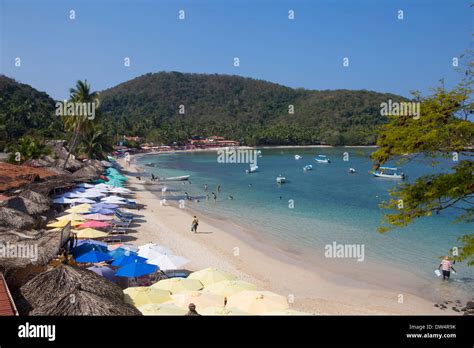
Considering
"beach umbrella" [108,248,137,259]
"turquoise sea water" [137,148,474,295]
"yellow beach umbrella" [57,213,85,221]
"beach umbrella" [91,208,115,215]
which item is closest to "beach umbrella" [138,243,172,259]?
"beach umbrella" [108,248,137,259]

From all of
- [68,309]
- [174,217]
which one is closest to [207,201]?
[174,217]

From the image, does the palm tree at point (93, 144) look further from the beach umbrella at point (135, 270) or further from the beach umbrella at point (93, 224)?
the beach umbrella at point (135, 270)

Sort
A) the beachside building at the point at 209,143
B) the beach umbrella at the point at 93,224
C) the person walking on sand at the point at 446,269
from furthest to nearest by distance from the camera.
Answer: the beachside building at the point at 209,143
the beach umbrella at the point at 93,224
the person walking on sand at the point at 446,269

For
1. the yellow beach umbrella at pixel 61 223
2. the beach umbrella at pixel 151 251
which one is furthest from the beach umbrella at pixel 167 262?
the yellow beach umbrella at pixel 61 223

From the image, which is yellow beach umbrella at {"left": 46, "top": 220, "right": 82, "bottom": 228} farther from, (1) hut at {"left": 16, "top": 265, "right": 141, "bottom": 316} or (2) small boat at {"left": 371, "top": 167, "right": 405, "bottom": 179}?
(2) small boat at {"left": 371, "top": 167, "right": 405, "bottom": 179}
